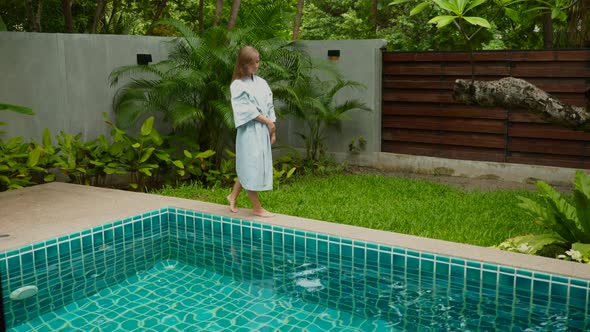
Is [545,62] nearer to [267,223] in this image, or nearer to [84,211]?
[267,223]

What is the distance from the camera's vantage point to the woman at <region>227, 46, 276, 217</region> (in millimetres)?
5062

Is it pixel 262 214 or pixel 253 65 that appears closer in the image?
pixel 253 65

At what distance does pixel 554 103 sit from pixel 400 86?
6201mm

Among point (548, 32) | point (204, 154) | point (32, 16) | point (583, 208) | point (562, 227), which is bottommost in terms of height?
point (562, 227)

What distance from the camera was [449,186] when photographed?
7613mm

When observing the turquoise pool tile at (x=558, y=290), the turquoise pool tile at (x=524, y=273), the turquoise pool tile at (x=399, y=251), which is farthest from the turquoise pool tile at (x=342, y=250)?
the turquoise pool tile at (x=558, y=290)

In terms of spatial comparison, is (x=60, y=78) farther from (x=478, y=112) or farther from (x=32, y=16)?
(x=478, y=112)

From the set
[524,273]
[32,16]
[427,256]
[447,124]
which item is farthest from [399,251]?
[32,16]

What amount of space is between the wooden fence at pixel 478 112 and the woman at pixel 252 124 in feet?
13.7

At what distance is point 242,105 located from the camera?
507cm

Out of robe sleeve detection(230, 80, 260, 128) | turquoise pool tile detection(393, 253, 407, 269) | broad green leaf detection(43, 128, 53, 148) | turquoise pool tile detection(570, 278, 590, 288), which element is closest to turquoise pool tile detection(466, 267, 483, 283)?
turquoise pool tile detection(393, 253, 407, 269)

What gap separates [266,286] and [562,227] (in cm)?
226

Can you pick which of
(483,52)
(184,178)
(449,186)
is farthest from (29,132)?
(483,52)

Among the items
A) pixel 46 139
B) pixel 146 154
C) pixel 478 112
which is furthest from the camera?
pixel 478 112
